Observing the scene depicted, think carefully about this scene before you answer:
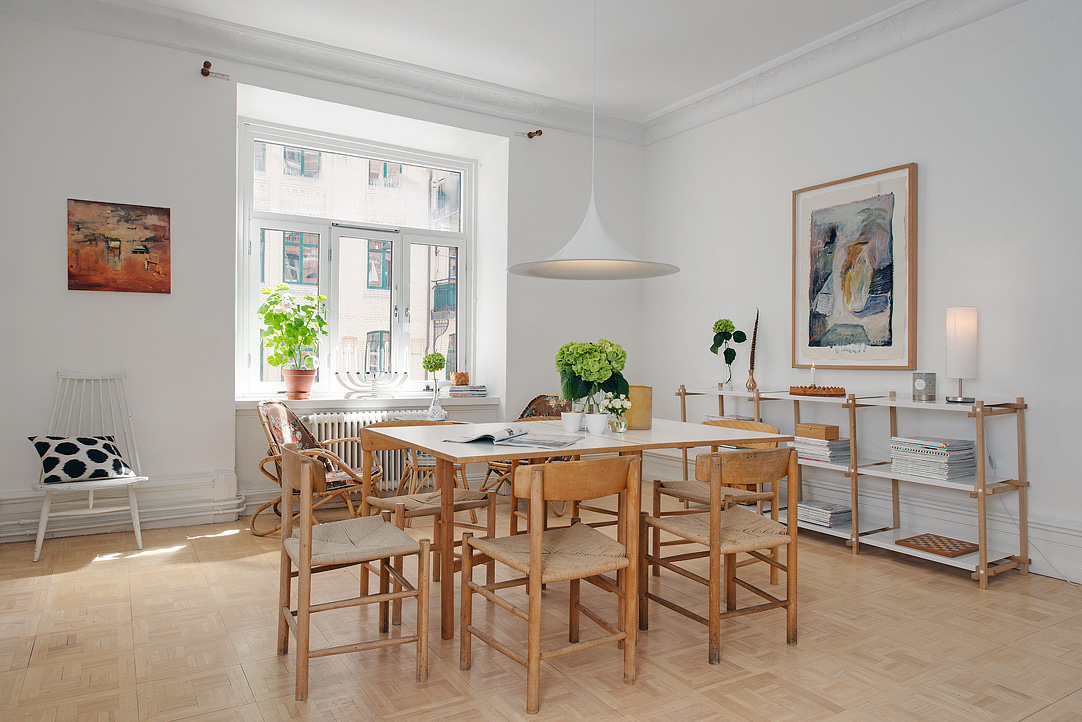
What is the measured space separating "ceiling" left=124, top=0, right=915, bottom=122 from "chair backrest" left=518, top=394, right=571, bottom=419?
2702 millimetres

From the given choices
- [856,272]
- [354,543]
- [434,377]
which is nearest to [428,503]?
[354,543]

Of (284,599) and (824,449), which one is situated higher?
(824,449)

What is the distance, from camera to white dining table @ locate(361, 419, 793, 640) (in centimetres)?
280

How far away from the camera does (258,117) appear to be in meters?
5.73

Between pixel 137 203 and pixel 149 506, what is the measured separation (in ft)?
6.77

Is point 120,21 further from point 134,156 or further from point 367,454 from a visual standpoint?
point 367,454

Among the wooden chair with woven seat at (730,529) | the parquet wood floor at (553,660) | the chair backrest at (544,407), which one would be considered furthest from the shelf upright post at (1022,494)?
the chair backrest at (544,407)

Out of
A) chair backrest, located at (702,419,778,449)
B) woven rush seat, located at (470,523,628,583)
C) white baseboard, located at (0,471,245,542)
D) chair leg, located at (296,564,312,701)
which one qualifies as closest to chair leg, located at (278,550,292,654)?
chair leg, located at (296,564,312,701)

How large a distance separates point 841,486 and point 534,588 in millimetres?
3511

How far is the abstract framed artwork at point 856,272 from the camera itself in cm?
468

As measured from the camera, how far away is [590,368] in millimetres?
3334

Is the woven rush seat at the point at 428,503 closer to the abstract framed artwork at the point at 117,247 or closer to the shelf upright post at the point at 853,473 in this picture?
the shelf upright post at the point at 853,473

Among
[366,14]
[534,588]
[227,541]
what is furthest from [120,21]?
[534,588]

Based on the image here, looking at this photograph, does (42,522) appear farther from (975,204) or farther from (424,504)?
(975,204)
